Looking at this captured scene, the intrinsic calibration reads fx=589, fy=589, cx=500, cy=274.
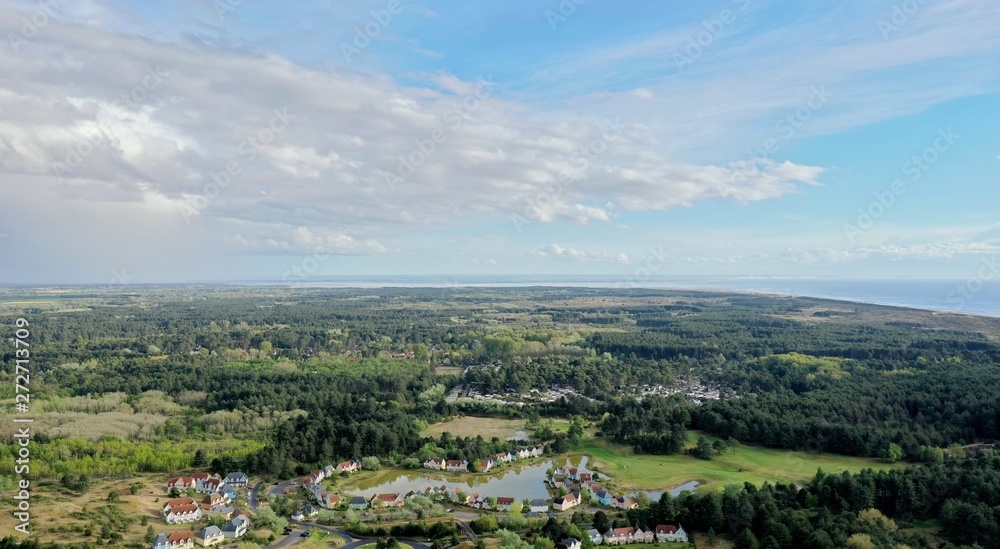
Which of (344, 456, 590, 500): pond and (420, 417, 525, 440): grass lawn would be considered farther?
(420, 417, 525, 440): grass lawn

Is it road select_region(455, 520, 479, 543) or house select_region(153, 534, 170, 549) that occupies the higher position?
house select_region(153, 534, 170, 549)

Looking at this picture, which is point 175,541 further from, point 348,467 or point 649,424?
point 649,424

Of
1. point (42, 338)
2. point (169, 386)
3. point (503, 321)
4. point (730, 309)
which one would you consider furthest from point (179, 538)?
point (730, 309)

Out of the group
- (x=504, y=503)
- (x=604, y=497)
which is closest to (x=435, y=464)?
(x=504, y=503)

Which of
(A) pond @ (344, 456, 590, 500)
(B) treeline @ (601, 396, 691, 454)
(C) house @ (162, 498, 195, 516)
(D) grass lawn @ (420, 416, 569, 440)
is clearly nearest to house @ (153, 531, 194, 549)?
(C) house @ (162, 498, 195, 516)

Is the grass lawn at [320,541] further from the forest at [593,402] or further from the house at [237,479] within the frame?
the forest at [593,402]

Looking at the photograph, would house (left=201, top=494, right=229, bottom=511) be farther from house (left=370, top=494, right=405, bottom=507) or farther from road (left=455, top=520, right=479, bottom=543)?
road (left=455, top=520, right=479, bottom=543)

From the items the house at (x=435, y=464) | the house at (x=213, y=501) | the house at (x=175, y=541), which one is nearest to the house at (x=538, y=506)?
the house at (x=435, y=464)
